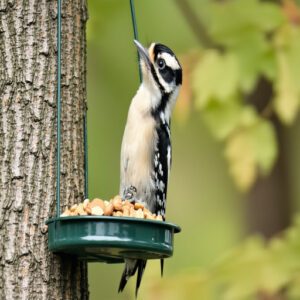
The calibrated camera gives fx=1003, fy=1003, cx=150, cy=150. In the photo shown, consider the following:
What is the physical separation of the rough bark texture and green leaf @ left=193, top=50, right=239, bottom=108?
186cm

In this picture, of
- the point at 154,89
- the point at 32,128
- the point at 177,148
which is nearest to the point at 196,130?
the point at 177,148

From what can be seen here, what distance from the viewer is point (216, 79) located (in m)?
7.16

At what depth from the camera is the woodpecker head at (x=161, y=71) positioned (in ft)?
20.7

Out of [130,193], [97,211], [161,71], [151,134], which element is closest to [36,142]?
[97,211]

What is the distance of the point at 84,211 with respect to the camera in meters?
4.86

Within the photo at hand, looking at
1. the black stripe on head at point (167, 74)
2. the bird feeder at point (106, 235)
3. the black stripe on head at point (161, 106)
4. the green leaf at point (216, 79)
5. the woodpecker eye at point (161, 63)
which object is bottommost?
the bird feeder at point (106, 235)

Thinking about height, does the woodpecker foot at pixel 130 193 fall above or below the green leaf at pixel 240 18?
below

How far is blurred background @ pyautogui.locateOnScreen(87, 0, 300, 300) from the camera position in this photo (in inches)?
281

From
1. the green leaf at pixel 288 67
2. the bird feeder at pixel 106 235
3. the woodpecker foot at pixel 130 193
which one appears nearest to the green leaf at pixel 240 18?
the green leaf at pixel 288 67

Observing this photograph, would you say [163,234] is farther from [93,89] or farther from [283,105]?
[93,89]

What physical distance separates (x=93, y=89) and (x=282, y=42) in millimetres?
2616

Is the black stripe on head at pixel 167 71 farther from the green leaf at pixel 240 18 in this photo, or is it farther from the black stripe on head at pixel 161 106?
the green leaf at pixel 240 18

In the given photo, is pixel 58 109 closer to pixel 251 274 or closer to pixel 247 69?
pixel 247 69

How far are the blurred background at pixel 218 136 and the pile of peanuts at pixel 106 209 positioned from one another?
84.7 inches
